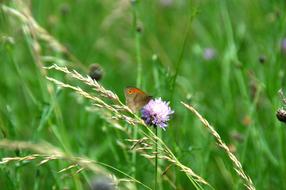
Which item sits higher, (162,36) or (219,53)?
(162,36)

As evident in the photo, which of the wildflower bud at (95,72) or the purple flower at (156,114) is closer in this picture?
the purple flower at (156,114)

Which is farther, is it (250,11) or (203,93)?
(250,11)

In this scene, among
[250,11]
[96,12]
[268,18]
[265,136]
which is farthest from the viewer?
[96,12]

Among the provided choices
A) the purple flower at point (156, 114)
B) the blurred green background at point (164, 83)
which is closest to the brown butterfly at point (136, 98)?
the purple flower at point (156, 114)

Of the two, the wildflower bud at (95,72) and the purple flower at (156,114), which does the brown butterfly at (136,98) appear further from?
the wildflower bud at (95,72)

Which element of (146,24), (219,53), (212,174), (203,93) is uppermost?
(146,24)

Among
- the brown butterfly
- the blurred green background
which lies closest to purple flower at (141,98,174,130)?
the brown butterfly

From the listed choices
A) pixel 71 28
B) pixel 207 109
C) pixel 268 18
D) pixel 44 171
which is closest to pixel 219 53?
pixel 268 18

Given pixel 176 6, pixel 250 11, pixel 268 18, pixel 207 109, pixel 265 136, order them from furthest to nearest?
pixel 176 6
pixel 250 11
pixel 268 18
pixel 207 109
pixel 265 136

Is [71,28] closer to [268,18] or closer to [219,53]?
[219,53]

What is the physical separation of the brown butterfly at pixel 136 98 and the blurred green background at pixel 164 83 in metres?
0.28

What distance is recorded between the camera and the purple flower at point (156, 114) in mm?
1812

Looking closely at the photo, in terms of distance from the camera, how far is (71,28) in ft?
12.4

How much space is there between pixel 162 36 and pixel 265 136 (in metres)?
1.64
